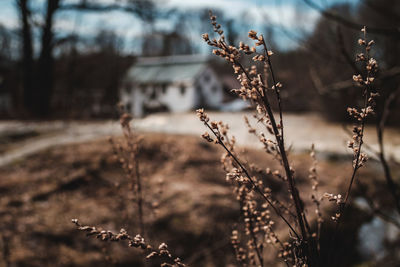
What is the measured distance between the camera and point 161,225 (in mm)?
3607

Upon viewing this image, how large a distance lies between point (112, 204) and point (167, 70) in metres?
25.5

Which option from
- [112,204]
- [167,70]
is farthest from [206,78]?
[112,204]

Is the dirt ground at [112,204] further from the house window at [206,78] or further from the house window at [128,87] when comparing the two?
the house window at [206,78]

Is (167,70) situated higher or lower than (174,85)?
higher

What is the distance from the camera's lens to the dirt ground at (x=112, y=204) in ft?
9.81

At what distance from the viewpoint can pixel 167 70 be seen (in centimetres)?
2819

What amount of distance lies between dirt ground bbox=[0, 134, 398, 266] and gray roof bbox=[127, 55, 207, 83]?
823 inches

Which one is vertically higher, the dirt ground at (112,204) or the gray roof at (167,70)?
the gray roof at (167,70)

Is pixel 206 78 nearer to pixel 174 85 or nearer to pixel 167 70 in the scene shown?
pixel 174 85

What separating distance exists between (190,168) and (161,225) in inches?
62.7

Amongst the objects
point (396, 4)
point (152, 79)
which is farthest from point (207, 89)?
point (396, 4)

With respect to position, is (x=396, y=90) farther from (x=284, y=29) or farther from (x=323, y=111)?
(x=323, y=111)

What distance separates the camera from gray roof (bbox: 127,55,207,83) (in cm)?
2634

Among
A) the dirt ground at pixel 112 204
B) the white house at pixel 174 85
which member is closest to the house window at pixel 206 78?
the white house at pixel 174 85
